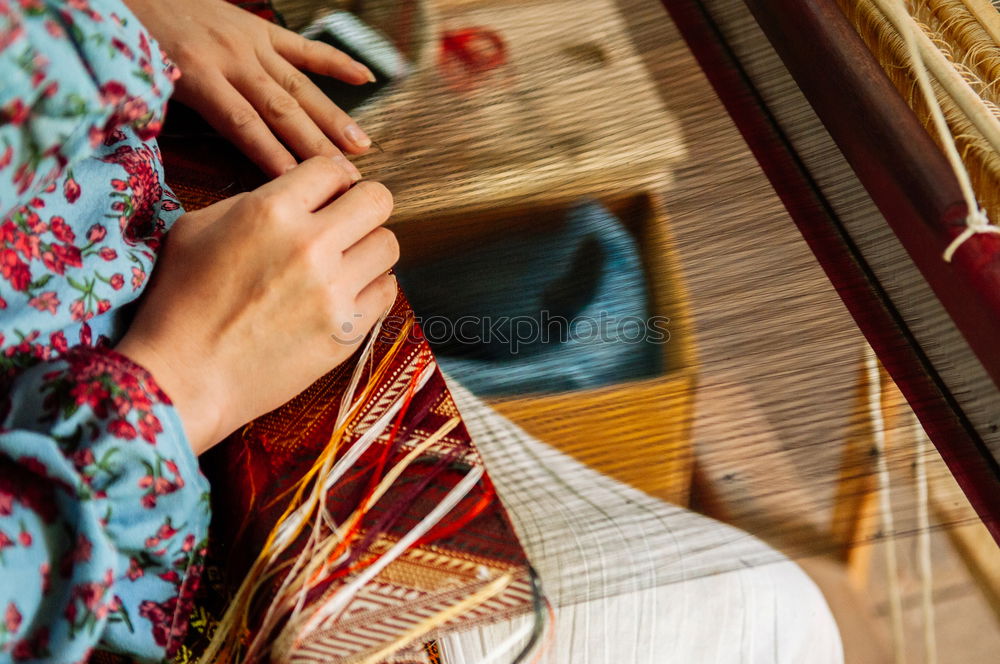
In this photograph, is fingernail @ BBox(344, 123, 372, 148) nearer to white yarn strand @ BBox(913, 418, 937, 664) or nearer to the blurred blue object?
the blurred blue object

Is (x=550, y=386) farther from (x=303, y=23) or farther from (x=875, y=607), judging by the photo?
(x=303, y=23)

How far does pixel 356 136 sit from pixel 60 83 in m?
0.43

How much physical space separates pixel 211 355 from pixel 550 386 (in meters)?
0.30

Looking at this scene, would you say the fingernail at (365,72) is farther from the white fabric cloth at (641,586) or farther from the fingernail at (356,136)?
the white fabric cloth at (641,586)

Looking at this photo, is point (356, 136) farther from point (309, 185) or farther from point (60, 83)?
point (60, 83)

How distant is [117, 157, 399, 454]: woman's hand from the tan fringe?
518 mm

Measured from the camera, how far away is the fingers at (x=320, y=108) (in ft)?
2.89

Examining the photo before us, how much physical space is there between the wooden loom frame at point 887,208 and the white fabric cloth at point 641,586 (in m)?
0.20

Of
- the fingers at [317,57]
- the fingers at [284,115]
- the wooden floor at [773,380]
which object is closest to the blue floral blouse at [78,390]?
the fingers at [284,115]

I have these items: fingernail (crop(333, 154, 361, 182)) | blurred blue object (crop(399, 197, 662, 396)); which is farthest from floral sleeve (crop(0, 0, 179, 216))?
blurred blue object (crop(399, 197, 662, 396))

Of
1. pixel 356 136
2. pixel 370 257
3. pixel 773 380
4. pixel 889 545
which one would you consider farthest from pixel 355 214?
pixel 889 545

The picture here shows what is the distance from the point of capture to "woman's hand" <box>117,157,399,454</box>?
642 millimetres

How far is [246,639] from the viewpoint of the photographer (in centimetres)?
62

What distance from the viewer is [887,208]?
74 cm
